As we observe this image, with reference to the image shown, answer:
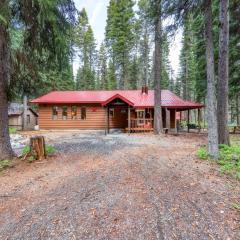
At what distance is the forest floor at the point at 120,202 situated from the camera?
3.34m

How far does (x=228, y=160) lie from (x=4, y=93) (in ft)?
24.1

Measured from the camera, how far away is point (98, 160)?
747cm

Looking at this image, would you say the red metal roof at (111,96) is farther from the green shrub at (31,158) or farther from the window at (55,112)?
the green shrub at (31,158)

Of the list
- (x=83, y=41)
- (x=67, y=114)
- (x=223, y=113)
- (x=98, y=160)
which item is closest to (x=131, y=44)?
(x=83, y=41)

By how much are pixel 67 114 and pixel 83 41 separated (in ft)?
67.1

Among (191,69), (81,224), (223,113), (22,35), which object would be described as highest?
(191,69)

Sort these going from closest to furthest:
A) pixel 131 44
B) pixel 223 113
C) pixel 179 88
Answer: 1. pixel 223 113
2. pixel 131 44
3. pixel 179 88

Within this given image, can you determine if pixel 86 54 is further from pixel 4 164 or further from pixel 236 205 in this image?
pixel 236 205

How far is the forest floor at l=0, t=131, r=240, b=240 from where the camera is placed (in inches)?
131

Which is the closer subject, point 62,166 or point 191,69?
point 62,166

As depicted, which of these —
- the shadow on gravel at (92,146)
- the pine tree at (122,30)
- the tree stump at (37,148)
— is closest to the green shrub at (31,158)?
the tree stump at (37,148)

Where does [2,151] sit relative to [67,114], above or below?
below

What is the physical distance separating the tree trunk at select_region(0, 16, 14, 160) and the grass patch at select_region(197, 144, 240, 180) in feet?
20.2

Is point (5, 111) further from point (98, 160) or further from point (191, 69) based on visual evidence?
point (191, 69)
